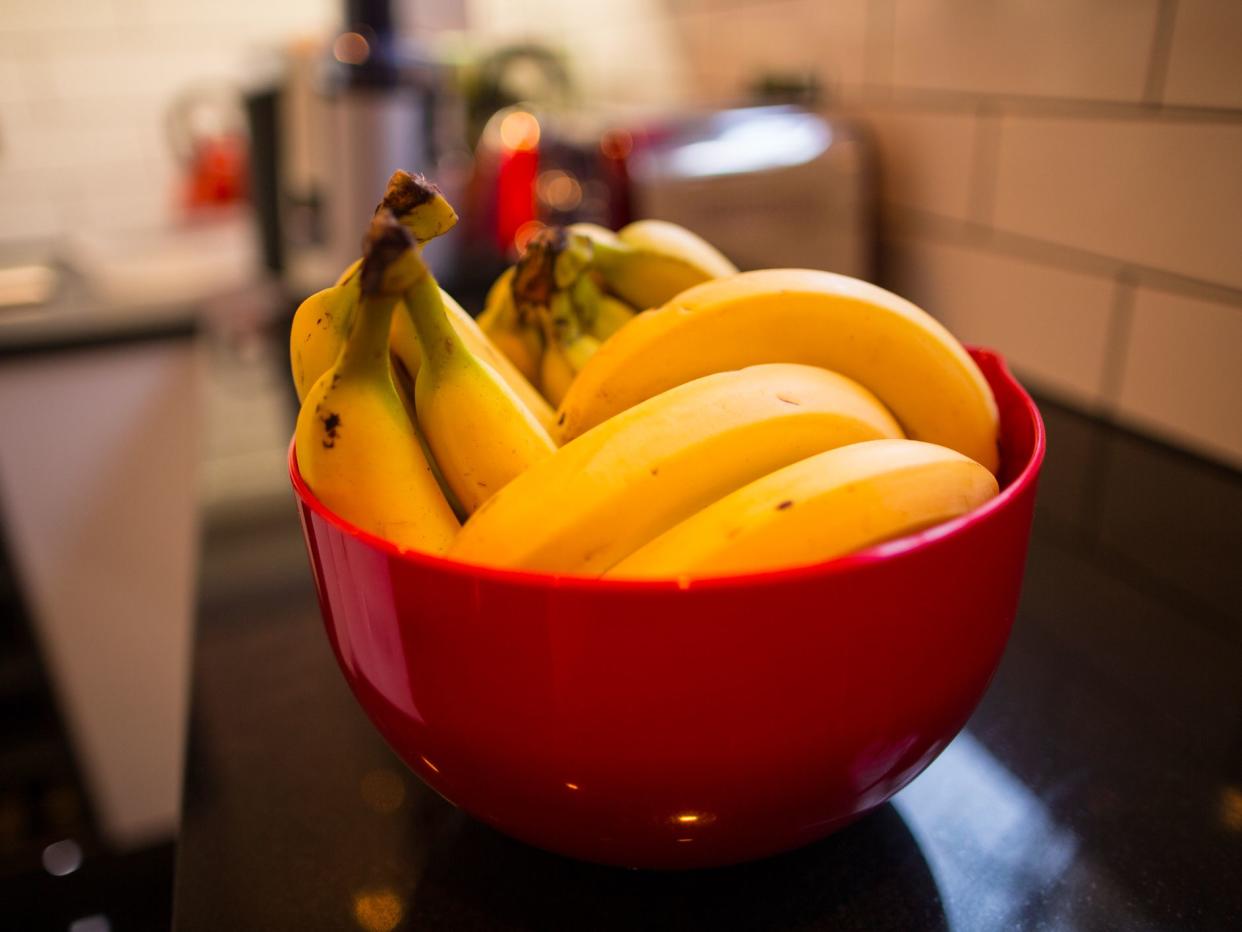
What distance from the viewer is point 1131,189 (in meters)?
0.68

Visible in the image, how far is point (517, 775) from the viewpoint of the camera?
0.29 m

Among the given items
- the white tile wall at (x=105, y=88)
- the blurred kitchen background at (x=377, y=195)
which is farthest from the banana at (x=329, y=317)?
the white tile wall at (x=105, y=88)

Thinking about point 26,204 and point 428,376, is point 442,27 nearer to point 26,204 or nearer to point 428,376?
point 26,204

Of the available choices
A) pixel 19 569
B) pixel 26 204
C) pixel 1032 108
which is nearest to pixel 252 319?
pixel 19 569

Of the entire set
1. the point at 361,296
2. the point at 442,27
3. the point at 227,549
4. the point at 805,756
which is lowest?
the point at 227,549

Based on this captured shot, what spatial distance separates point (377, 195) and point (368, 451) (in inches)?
37.5

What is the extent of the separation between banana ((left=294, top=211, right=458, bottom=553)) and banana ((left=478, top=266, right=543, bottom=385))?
0.43 feet

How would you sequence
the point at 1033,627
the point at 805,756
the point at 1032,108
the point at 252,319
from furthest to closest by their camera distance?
1. the point at 252,319
2. the point at 1032,108
3. the point at 1033,627
4. the point at 805,756

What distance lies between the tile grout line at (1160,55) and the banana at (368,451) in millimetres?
588

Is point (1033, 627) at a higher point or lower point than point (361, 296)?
lower

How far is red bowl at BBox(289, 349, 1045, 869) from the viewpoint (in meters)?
0.26

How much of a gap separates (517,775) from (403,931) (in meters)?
0.09

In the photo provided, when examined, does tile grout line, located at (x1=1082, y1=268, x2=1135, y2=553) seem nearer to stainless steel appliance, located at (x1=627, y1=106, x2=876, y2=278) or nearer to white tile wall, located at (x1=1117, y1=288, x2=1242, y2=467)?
white tile wall, located at (x1=1117, y1=288, x2=1242, y2=467)

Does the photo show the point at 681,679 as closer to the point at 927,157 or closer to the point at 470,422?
the point at 470,422
